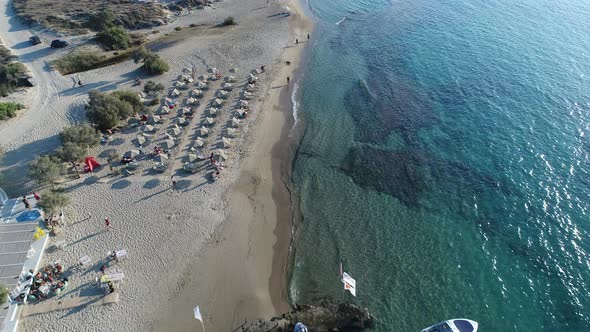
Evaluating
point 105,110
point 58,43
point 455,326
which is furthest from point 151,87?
point 455,326

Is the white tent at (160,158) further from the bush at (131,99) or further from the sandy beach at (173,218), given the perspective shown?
the bush at (131,99)

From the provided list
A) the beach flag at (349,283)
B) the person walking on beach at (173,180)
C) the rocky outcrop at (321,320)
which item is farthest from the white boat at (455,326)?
the person walking on beach at (173,180)

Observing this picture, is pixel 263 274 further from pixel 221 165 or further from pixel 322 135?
pixel 322 135

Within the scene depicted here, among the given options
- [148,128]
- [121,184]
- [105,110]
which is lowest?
[121,184]

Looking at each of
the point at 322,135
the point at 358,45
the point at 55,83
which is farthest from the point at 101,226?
the point at 358,45

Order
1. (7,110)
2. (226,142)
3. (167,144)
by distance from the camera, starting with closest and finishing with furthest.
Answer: (167,144) < (226,142) < (7,110)

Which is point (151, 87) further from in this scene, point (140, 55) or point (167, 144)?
point (167, 144)
